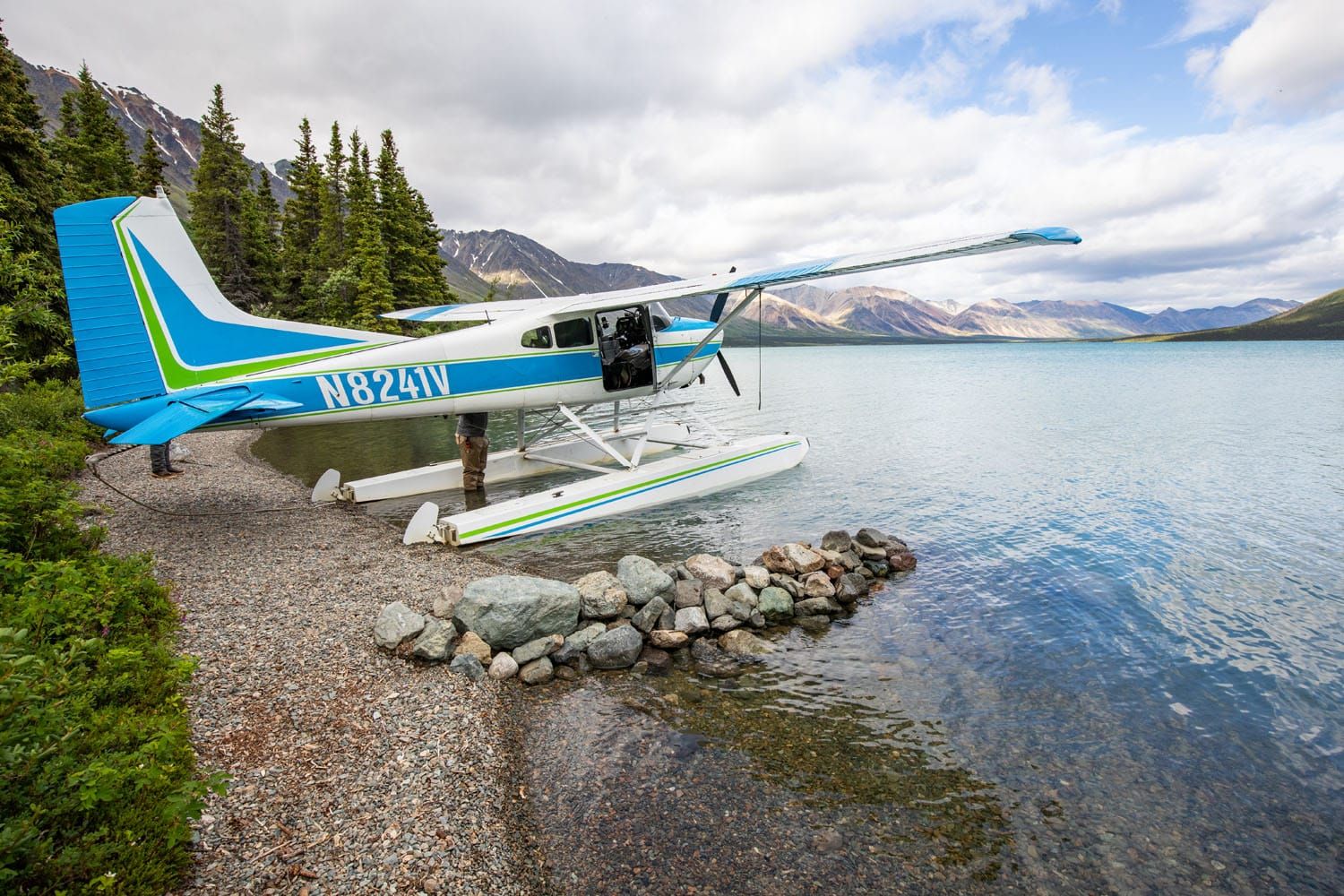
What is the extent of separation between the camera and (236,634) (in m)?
5.65

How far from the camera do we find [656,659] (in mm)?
6086

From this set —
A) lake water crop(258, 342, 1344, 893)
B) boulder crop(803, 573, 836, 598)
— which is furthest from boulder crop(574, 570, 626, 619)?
boulder crop(803, 573, 836, 598)

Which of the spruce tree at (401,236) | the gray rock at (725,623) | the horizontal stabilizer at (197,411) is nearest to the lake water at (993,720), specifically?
the gray rock at (725,623)

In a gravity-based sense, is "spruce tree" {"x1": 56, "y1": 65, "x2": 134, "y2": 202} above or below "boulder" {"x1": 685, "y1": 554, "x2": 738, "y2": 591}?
above

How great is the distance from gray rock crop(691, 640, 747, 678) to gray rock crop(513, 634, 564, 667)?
1400 millimetres

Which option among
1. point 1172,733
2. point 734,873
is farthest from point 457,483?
point 1172,733

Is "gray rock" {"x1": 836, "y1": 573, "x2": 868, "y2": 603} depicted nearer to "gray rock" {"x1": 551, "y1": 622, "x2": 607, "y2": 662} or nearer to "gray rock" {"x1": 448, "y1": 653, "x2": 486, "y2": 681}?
"gray rock" {"x1": 551, "y1": 622, "x2": 607, "y2": 662}

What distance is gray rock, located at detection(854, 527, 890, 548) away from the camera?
8.97m

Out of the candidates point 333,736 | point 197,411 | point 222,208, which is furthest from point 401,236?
point 333,736

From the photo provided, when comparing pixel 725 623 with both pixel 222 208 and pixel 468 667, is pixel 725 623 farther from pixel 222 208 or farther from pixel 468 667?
pixel 222 208

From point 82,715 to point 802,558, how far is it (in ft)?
22.9

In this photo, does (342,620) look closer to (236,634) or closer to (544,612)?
(236,634)

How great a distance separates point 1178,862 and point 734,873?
9.44 ft

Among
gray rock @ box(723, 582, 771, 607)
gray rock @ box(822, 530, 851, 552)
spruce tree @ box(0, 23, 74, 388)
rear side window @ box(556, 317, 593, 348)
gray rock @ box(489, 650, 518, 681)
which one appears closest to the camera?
gray rock @ box(489, 650, 518, 681)
